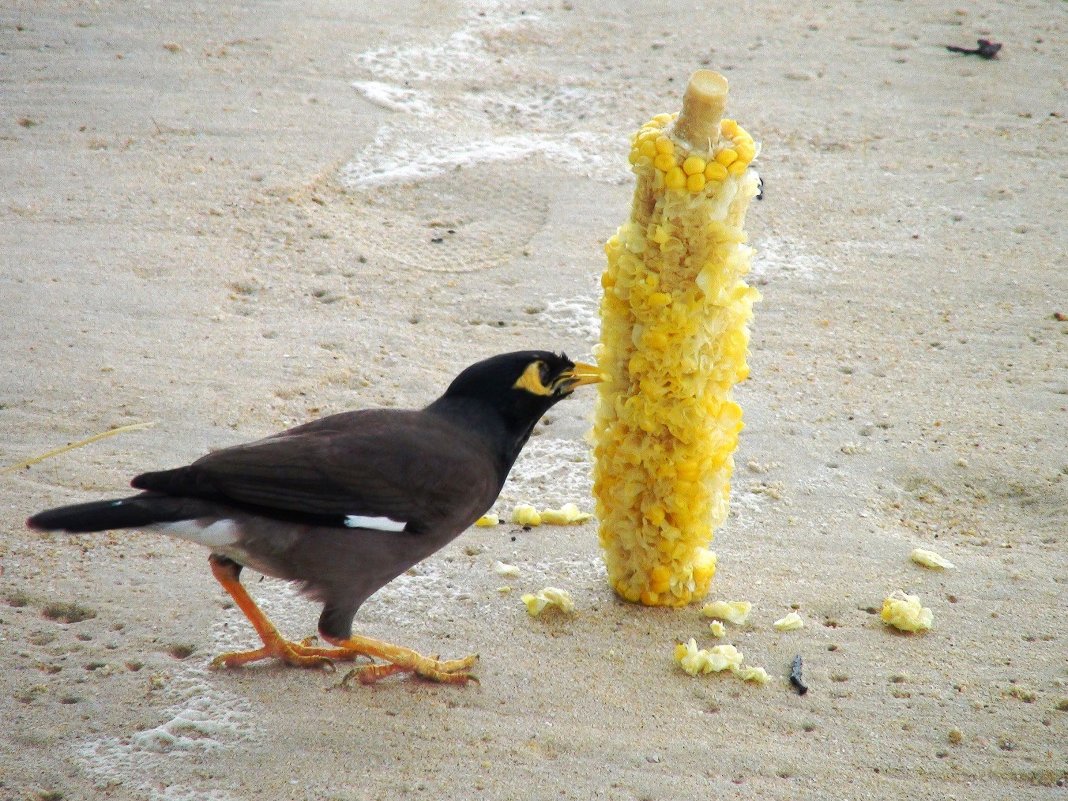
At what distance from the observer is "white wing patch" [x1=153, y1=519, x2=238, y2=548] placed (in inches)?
140

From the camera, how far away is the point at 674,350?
12.5ft

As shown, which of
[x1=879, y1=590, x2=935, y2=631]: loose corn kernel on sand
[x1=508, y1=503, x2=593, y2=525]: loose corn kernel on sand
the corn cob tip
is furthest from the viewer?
[x1=508, y1=503, x2=593, y2=525]: loose corn kernel on sand

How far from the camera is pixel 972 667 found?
3836mm

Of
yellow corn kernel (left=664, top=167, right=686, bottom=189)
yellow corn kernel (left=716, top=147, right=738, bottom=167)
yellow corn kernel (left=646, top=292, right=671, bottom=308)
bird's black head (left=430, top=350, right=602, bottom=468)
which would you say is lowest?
bird's black head (left=430, top=350, right=602, bottom=468)

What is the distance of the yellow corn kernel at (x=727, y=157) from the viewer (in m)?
3.58

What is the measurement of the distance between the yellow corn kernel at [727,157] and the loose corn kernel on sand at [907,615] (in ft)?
5.26

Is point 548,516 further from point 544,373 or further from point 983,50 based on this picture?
point 983,50

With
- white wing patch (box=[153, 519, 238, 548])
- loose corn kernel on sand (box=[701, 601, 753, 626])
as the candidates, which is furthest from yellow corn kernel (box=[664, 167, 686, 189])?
white wing patch (box=[153, 519, 238, 548])

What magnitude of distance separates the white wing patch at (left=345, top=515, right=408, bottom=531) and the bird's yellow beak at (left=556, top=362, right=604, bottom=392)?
0.75 meters

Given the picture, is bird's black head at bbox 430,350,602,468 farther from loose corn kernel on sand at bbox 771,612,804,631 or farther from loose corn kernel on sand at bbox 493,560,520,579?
loose corn kernel on sand at bbox 771,612,804,631

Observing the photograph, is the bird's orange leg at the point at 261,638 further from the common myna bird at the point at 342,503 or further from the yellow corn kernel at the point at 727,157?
the yellow corn kernel at the point at 727,157

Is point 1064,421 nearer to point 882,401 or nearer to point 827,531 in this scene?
point 882,401

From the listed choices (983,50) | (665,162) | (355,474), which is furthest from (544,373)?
(983,50)

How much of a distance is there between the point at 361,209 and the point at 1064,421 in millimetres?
3991
